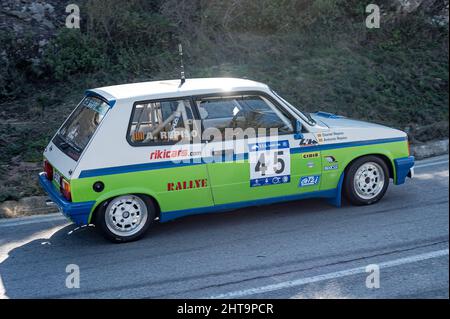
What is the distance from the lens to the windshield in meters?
6.80

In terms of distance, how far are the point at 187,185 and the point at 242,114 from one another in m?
1.05

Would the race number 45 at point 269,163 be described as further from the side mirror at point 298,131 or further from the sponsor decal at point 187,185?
the sponsor decal at point 187,185

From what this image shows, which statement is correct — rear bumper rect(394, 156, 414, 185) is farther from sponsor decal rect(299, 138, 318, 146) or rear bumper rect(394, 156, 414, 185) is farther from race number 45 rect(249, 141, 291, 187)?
race number 45 rect(249, 141, 291, 187)

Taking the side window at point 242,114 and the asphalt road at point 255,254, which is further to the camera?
the side window at point 242,114

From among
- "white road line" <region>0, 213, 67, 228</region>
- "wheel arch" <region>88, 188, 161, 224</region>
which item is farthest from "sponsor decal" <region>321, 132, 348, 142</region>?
"white road line" <region>0, 213, 67, 228</region>

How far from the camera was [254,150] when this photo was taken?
23.1 ft

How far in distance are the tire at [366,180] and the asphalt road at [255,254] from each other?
0.13m

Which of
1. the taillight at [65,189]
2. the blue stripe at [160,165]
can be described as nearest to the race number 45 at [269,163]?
the blue stripe at [160,165]

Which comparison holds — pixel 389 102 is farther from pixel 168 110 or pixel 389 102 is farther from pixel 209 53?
pixel 168 110

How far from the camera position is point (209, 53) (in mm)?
13383

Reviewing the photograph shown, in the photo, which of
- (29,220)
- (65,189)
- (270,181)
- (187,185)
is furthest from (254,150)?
(29,220)

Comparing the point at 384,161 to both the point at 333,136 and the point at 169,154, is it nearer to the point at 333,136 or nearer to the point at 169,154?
the point at 333,136

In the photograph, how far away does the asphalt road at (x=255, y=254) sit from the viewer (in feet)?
18.3
